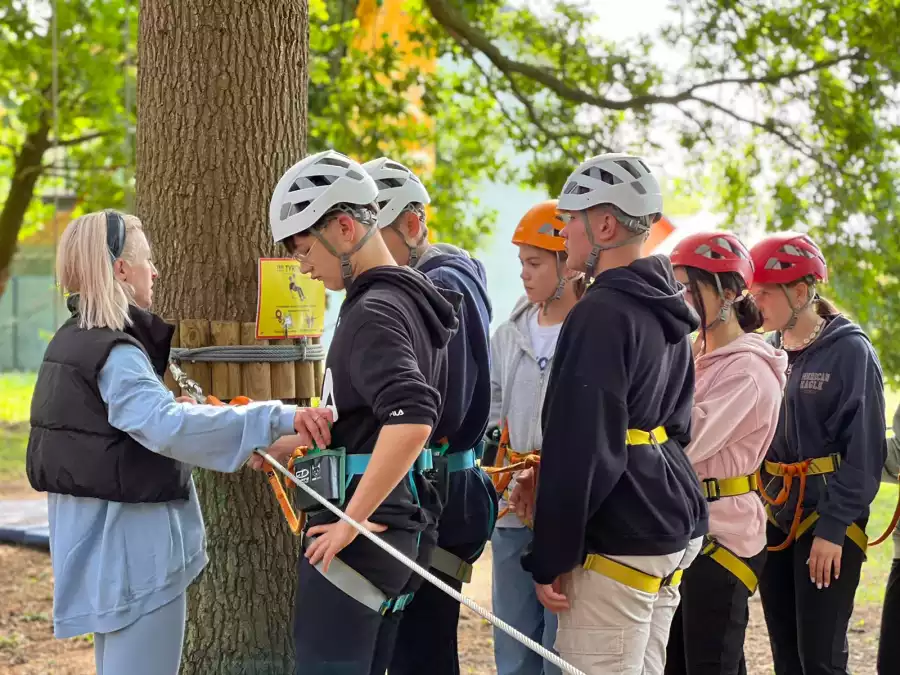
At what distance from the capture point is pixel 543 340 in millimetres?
4227

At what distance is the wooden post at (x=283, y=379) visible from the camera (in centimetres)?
396

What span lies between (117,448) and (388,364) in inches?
35.9

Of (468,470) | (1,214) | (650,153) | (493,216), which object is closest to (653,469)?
(468,470)

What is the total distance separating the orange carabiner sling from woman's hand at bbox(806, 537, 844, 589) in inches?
43.6

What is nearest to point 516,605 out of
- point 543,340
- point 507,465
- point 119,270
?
point 507,465

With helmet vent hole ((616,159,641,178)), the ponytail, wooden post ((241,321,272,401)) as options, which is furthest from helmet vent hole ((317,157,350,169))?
the ponytail

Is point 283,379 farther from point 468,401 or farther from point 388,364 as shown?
point 388,364

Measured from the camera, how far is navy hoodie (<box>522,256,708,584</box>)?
276cm

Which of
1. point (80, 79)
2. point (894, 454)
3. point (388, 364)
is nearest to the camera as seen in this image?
point (388, 364)

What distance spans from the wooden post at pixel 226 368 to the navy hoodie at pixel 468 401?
2.55 feet

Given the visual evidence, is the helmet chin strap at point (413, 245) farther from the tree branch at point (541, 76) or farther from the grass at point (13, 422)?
the grass at point (13, 422)

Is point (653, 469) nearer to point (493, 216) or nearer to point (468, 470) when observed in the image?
point (468, 470)

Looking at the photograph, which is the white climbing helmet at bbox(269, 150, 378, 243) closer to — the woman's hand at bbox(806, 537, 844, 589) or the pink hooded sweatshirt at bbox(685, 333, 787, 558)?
the pink hooded sweatshirt at bbox(685, 333, 787, 558)

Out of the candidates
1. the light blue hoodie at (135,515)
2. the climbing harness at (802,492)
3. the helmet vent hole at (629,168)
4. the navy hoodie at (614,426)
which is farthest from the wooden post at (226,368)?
the climbing harness at (802,492)
